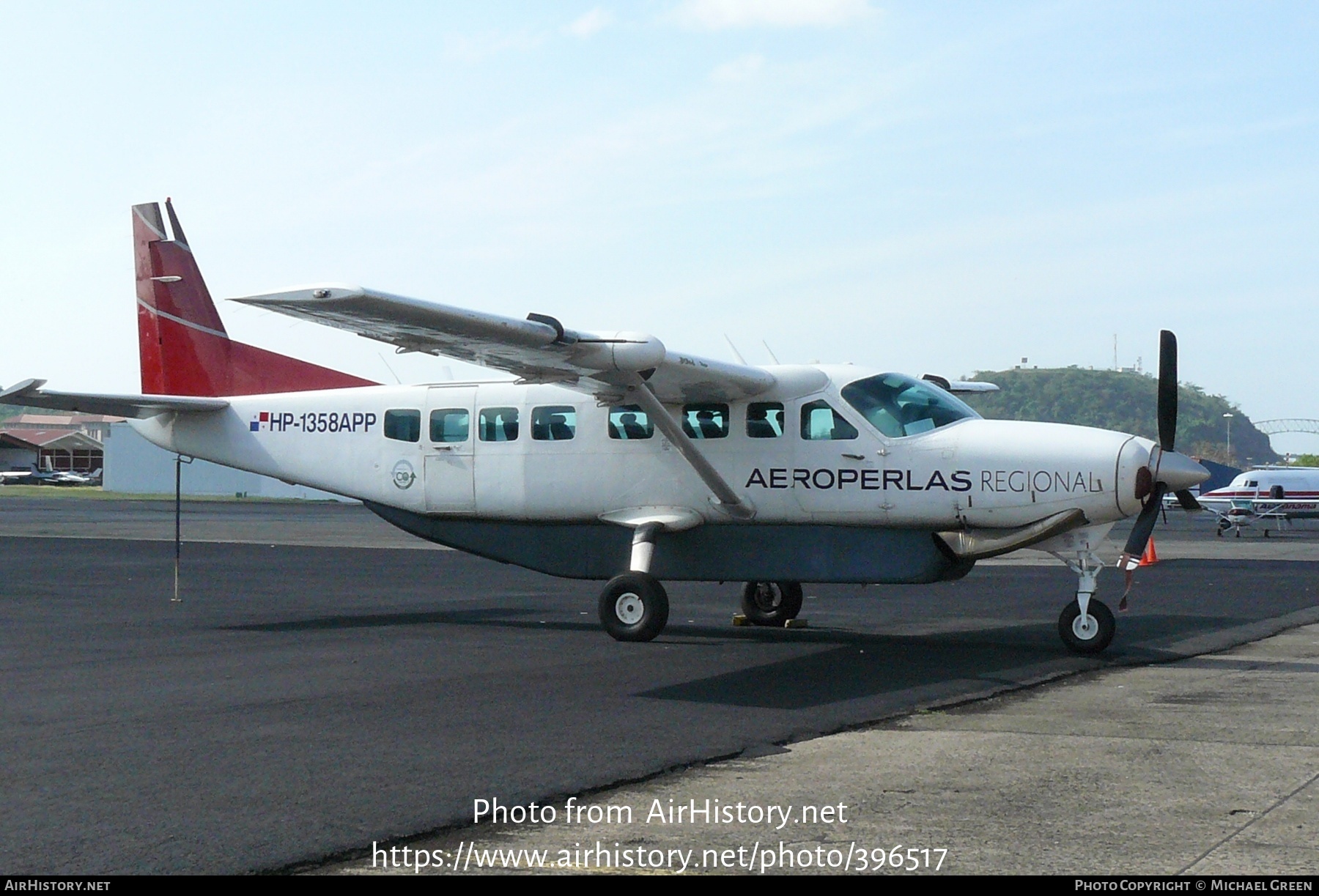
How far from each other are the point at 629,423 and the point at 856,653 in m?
3.60

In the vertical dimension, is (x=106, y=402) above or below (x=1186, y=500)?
above

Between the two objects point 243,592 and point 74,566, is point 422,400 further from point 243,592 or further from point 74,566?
point 74,566

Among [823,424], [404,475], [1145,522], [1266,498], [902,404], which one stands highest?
[902,404]

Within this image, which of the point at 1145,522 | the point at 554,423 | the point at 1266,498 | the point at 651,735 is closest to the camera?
the point at 651,735

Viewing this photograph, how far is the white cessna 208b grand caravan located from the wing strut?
29 millimetres

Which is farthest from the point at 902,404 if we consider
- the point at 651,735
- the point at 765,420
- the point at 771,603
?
Answer: the point at 651,735

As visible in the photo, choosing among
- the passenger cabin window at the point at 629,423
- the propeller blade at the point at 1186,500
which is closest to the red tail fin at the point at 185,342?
the passenger cabin window at the point at 629,423

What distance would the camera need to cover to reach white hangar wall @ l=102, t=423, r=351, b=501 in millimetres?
86438

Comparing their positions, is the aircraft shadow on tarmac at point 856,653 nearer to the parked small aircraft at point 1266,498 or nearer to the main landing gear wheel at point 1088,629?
the main landing gear wheel at point 1088,629

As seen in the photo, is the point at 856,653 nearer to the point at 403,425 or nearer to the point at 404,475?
the point at 404,475

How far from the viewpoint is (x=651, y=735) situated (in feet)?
27.5

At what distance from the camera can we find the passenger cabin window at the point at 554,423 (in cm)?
1505

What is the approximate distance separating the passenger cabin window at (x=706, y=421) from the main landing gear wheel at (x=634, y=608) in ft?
5.57
